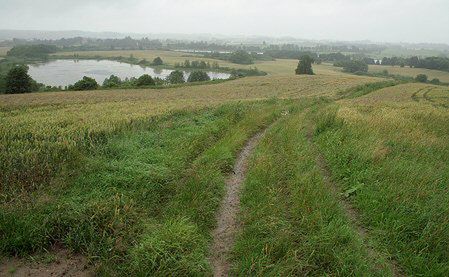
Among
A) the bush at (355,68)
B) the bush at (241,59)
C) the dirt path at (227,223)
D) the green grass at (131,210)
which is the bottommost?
the dirt path at (227,223)

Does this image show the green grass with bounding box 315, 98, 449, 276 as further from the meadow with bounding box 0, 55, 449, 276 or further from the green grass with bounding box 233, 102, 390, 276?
the green grass with bounding box 233, 102, 390, 276

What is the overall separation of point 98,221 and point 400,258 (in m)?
5.90

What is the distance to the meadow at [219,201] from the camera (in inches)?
212

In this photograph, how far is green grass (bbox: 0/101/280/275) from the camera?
5348 mm

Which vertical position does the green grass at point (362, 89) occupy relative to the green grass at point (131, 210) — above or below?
above

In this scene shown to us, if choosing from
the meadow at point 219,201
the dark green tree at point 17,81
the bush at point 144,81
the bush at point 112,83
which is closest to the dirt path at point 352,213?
the meadow at point 219,201

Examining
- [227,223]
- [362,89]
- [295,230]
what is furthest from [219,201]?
[362,89]

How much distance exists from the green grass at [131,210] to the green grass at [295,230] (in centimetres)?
88

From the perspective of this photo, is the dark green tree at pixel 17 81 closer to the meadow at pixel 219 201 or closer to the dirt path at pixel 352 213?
the meadow at pixel 219 201

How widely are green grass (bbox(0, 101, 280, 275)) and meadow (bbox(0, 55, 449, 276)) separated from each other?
1.1 inches

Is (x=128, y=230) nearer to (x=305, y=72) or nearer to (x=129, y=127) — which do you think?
(x=129, y=127)

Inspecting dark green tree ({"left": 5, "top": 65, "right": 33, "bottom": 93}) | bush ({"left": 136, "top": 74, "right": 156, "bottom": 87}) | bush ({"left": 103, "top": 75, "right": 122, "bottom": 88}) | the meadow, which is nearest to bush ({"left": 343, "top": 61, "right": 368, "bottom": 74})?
bush ({"left": 136, "top": 74, "right": 156, "bottom": 87})

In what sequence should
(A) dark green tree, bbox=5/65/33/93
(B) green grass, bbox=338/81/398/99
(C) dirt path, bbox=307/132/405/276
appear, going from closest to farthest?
(C) dirt path, bbox=307/132/405/276 < (B) green grass, bbox=338/81/398/99 < (A) dark green tree, bbox=5/65/33/93

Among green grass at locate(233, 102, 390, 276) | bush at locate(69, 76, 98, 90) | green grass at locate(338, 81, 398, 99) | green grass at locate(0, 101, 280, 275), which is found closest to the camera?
green grass at locate(233, 102, 390, 276)
